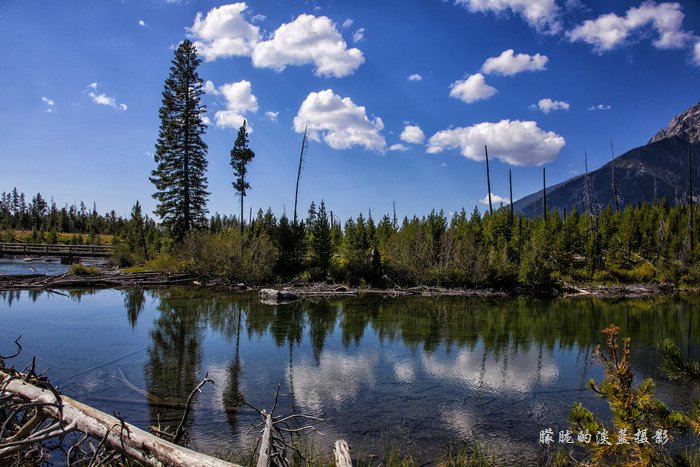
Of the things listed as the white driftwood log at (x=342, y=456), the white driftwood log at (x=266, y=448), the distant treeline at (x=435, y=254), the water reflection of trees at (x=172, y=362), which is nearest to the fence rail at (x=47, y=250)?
the distant treeline at (x=435, y=254)

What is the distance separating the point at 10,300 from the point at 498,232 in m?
40.7

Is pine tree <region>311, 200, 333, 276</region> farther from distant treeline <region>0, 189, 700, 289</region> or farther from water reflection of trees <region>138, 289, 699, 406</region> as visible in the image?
water reflection of trees <region>138, 289, 699, 406</region>

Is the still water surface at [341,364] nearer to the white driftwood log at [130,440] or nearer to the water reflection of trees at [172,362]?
the water reflection of trees at [172,362]

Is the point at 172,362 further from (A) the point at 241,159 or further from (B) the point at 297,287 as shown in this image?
(A) the point at 241,159

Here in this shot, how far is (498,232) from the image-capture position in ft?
135

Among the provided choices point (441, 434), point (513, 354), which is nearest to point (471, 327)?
point (513, 354)

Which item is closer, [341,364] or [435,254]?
[341,364]

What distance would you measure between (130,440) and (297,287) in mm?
23231

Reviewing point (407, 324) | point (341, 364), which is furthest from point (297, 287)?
point (341, 364)

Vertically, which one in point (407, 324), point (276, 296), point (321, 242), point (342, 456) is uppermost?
point (321, 242)

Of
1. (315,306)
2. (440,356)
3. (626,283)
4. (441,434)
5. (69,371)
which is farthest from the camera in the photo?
(626,283)

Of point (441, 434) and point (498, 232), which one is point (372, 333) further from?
point (498, 232)

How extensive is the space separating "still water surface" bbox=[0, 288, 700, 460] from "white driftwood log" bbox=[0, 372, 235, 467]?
1730mm

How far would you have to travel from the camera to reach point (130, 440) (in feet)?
11.6
